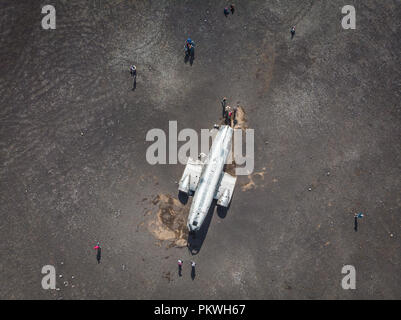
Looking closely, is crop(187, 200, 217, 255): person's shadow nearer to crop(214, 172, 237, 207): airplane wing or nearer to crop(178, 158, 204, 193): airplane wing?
crop(214, 172, 237, 207): airplane wing

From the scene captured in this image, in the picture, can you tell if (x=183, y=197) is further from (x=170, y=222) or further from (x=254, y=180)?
(x=254, y=180)

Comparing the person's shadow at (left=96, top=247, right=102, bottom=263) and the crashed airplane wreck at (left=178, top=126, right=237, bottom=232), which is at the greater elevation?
the crashed airplane wreck at (left=178, top=126, right=237, bottom=232)

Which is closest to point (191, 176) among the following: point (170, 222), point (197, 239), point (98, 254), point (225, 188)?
point (225, 188)

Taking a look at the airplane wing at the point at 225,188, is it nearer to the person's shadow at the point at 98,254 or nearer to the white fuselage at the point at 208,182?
the white fuselage at the point at 208,182

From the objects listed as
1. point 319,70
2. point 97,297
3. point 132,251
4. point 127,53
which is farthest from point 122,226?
point 319,70

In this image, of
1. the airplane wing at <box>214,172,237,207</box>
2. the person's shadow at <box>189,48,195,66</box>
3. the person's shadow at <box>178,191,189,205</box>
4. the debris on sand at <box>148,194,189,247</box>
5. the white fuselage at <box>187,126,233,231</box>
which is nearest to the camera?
the white fuselage at <box>187,126,233,231</box>

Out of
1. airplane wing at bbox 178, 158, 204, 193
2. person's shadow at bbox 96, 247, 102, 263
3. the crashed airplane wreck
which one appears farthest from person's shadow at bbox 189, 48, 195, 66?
person's shadow at bbox 96, 247, 102, 263
